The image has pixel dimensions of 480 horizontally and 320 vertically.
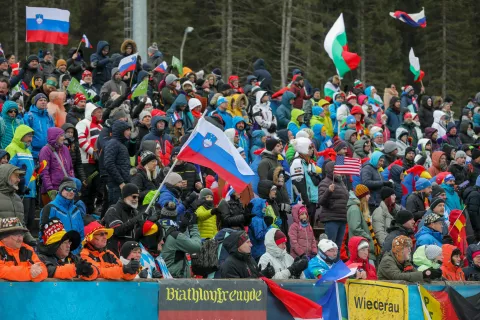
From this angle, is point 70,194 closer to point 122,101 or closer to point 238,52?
point 122,101

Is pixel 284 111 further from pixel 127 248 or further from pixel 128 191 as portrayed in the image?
pixel 127 248

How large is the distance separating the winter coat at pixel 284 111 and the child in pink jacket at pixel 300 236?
7369mm

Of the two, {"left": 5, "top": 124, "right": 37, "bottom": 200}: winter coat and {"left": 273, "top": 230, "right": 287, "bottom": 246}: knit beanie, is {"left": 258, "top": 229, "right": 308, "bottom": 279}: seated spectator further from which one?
{"left": 5, "top": 124, "right": 37, "bottom": 200}: winter coat

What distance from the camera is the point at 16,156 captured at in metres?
15.2

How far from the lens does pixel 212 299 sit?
1054 centimetres

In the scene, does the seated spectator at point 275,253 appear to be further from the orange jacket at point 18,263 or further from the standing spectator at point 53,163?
the orange jacket at point 18,263

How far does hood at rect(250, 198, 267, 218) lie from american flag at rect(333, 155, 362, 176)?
2.67 meters

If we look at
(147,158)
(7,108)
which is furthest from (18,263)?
(7,108)

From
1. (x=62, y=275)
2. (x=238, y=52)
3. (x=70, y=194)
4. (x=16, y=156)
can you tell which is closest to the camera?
(x=62, y=275)

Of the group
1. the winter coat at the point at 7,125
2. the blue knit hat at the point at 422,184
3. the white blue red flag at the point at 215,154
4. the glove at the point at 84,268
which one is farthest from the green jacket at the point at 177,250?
the blue knit hat at the point at 422,184

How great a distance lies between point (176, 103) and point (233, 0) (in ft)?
110

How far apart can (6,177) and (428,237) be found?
5.21 m

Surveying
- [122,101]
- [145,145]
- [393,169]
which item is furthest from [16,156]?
[393,169]

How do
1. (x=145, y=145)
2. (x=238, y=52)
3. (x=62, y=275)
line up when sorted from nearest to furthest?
(x=62, y=275)
(x=145, y=145)
(x=238, y=52)
